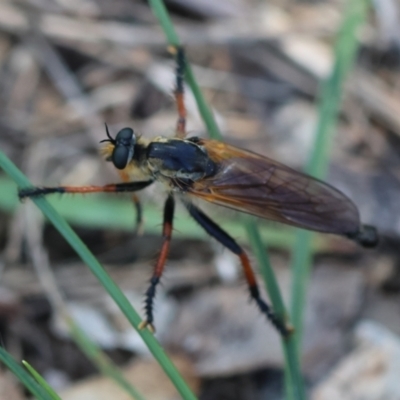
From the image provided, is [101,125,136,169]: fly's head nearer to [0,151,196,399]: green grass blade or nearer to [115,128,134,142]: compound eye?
[115,128,134,142]: compound eye

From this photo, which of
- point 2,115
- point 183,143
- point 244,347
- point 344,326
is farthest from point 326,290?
point 2,115

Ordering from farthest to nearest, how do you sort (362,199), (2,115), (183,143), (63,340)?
1. (2,115)
2. (362,199)
3. (63,340)
4. (183,143)

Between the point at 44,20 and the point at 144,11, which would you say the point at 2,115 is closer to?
the point at 44,20

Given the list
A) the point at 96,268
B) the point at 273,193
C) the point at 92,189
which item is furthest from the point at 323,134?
the point at 96,268

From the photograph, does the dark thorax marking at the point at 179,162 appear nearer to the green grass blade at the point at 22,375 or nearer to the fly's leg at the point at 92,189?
the fly's leg at the point at 92,189

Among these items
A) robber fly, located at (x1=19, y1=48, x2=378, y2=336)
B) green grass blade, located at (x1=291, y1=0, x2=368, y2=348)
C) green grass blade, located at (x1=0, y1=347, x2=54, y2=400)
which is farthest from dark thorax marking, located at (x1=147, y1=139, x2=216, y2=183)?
green grass blade, located at (x1=0, y1=347, x2=54, y2=400)

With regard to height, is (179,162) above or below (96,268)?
above

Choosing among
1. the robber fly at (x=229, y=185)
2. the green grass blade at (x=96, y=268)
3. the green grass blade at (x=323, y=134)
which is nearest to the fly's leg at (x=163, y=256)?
the robber fly at (x=229, y=185)

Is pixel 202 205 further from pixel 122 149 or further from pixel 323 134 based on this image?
pixel 323 134
